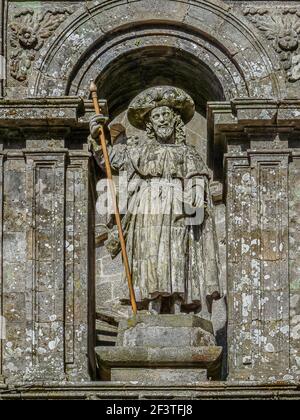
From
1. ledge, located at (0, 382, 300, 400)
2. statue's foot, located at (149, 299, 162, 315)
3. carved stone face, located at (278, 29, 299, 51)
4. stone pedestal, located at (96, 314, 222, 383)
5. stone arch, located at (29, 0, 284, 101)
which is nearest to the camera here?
ledge, located at (0, 382, 300, 400)

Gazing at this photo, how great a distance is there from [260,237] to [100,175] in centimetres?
190

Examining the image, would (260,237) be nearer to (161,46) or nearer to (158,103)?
(158,103)

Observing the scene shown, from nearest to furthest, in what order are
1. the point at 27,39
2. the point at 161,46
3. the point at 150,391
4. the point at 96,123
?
the point at 150,391 → the point at 96,123 → the point at 27,39 → the point at 161,46

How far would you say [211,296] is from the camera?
111ft

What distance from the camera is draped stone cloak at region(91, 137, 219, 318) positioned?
3366 centimetres

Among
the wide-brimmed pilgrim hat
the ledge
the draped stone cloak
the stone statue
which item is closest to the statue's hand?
the stone statue

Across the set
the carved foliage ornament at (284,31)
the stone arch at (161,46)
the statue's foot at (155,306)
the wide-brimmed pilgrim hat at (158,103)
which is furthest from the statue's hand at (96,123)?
the carved foliage ornament at (284,31)

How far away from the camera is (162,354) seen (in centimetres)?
3281

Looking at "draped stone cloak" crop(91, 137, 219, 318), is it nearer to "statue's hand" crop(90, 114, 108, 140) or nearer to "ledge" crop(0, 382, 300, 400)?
"statue's hand" crop(90, 114, 108, 140)

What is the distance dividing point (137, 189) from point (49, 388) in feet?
8.85

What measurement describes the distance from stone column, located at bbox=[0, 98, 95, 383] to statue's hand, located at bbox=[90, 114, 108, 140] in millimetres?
235

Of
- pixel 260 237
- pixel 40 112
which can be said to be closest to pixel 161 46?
pixel 40 112

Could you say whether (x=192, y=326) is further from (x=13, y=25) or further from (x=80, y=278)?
(x=13, y=25)

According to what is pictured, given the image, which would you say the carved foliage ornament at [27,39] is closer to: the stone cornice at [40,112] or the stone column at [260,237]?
the stone cornice at [40,112]
